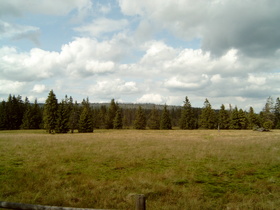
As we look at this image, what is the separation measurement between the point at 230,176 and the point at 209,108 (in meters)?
68.4

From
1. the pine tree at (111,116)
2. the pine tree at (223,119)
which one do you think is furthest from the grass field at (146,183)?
the pine tree at (111,116)

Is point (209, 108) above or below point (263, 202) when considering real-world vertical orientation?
above

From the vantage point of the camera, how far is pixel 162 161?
1377 centimetres

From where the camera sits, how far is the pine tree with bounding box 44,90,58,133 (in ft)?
171

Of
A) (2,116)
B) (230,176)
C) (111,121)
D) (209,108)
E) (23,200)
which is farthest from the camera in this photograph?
(111,121)

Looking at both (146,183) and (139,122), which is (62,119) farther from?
(146,183)

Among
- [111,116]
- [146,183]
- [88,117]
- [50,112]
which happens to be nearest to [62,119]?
[50,112]

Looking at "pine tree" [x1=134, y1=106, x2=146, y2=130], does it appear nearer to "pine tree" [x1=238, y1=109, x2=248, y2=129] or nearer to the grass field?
"pine tree" [x1=238, y1=109, x2=248, y2=129]

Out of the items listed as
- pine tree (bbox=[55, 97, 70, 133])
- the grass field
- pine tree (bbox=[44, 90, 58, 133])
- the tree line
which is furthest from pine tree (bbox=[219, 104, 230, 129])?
the grass field

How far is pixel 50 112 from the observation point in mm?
52500

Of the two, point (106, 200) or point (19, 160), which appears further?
point (19, 160)

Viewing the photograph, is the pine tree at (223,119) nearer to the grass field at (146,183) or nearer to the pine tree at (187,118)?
the pine tree at (187,118)

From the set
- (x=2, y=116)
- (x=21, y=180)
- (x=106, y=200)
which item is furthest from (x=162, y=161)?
(x=2, y=116)

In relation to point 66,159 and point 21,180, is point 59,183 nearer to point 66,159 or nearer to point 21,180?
point 21,180
